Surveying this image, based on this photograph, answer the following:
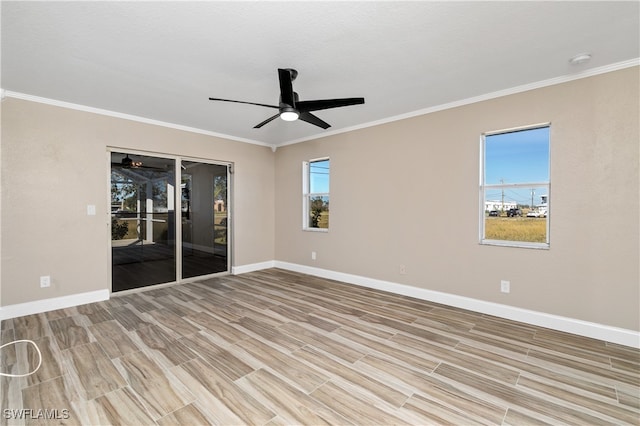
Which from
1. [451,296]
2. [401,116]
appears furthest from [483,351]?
[401,116]

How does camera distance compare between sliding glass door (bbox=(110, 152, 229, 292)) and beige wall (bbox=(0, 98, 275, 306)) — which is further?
sliding glass door (bbox=(110, 152, 229, 292))

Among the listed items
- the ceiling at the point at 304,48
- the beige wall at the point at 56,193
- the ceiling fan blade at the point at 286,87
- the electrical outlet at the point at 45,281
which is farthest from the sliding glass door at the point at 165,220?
the ceiling fan blade at the point at 286,87

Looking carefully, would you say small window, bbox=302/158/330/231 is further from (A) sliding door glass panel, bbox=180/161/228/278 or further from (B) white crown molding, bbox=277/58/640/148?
(A) sliding door glass panel, bbox=180/161/228/278

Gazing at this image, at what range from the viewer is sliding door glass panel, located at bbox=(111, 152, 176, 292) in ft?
13.9

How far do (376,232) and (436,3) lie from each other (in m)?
3.11

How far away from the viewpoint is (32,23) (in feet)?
7.02

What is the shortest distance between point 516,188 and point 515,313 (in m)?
1.44

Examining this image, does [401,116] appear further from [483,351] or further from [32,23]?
[32,23]

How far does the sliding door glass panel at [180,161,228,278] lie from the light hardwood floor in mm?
1539

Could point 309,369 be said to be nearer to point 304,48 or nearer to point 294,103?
point 294,103

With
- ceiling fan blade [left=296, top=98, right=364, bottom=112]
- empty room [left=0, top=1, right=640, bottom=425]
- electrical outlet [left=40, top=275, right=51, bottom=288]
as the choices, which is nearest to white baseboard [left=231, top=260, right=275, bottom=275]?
empty room [left=0, top=1, right=640, bottom=425]

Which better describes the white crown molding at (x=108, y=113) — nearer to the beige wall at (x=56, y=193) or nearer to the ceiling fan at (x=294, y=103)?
the beige wall at (x=56, y=193)

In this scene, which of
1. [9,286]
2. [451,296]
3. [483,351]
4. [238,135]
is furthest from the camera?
[238,135]

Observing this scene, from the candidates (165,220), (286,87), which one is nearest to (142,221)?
(165,220)
